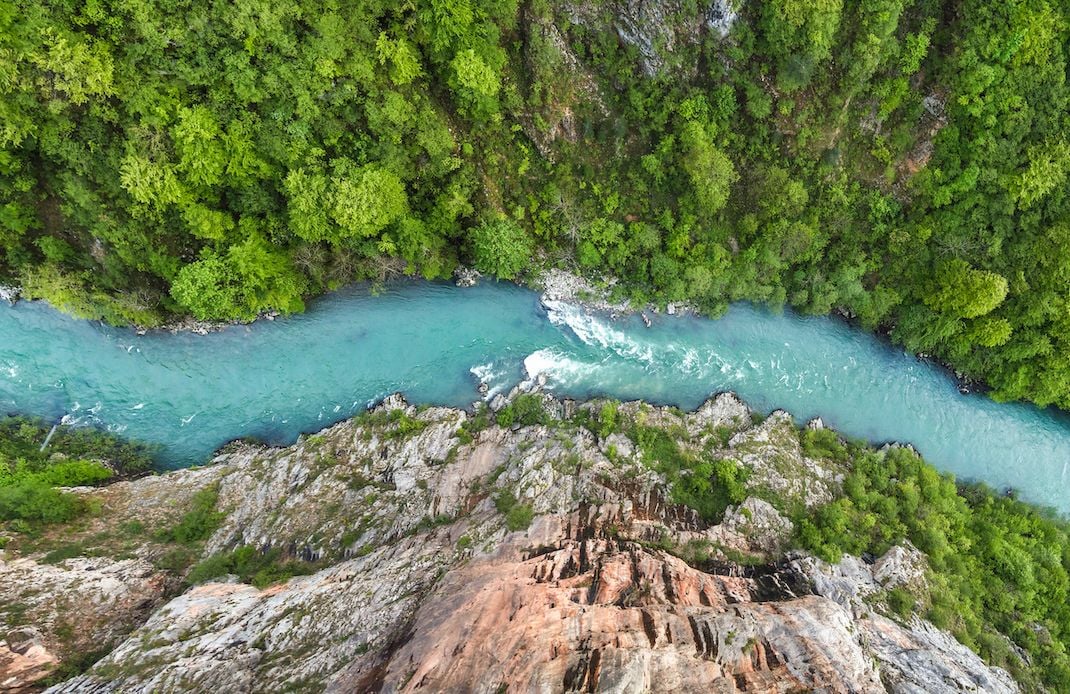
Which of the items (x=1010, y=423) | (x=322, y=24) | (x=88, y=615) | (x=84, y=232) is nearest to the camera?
(x=88, y=615)

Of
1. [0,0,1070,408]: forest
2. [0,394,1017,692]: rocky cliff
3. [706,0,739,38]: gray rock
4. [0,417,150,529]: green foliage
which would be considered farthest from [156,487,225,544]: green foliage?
[706,0,739,38]: gray rock

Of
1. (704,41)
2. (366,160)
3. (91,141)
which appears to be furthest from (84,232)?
(704,41)

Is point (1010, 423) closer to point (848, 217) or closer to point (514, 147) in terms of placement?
point (848, 217)

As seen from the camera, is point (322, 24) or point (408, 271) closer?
point (322, 24)

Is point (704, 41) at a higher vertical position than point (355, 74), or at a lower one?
higher

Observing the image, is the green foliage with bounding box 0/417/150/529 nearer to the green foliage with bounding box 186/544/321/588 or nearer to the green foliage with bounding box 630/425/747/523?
the green foliage with bounding box 186/544/321/588

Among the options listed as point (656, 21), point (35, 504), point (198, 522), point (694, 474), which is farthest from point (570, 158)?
point (35, 504)
